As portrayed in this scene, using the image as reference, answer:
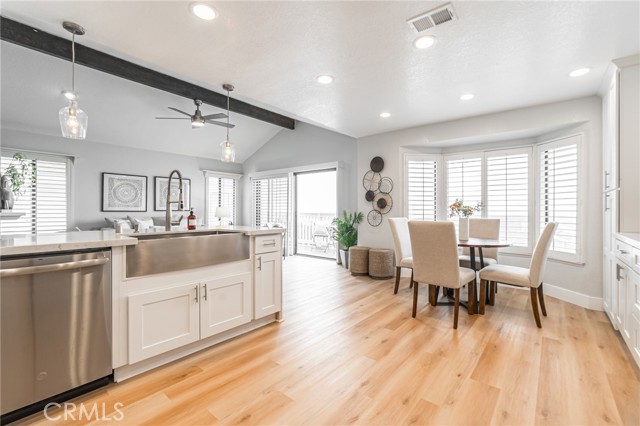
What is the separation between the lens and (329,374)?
6.65 feet

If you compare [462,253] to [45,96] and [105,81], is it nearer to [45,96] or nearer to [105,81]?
[105,81]

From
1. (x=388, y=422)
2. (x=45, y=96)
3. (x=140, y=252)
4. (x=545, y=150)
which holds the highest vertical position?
(x=45, y=96)

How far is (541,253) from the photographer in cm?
278

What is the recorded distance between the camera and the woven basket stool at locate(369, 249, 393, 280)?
4.79m

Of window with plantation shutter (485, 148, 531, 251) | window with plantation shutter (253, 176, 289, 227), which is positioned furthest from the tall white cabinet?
window with plantation shutter (253, 176, 289, 227)

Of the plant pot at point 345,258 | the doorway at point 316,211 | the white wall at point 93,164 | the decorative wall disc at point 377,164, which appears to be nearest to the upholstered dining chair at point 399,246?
the decorative wall disc at point 377,164

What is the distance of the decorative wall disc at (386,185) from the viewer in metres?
5.09

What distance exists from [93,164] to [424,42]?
6.62 meters

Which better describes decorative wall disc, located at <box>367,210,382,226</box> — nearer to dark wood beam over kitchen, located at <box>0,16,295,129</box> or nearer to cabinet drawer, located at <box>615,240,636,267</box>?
cabinet drawer, located at <box>615,240,636,267</box>

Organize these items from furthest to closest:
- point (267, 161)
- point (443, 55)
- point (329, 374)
→ 1. point (267, 161)
2. point (443, 55)
3. point (329, 374)

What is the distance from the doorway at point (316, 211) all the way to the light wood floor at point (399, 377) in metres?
5.28

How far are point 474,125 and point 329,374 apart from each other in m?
3.86

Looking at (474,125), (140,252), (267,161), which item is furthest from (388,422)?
(267,161)

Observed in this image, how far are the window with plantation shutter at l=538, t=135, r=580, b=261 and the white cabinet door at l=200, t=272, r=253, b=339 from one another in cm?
377
